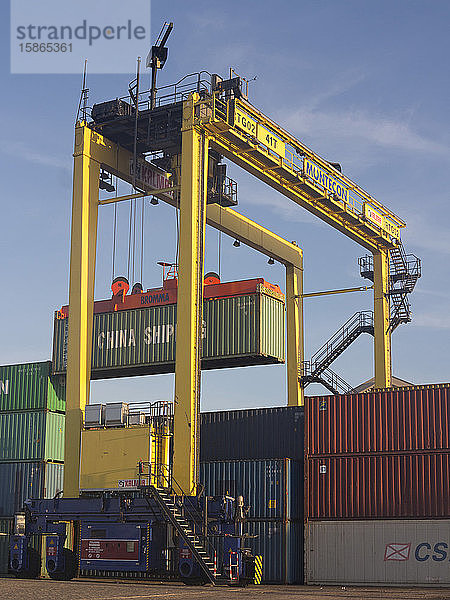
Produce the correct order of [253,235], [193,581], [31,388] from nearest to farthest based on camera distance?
[193,581] → [31,388] → [253,235]

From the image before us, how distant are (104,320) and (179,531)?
49.4 ft

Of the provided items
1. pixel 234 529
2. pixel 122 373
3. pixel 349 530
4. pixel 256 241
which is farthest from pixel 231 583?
pixel 256 241

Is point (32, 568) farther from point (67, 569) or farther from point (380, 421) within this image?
point (380, 421)

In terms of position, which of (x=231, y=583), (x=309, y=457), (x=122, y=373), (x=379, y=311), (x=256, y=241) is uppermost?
(x=256, y=241)

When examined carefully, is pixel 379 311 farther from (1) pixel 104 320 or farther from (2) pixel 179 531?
(2) pixel 179 531

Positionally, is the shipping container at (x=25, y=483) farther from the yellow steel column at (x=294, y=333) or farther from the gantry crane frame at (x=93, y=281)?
the yellow steel column at (x=294, y=333)

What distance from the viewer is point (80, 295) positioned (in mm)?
33938

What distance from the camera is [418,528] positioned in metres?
29.9

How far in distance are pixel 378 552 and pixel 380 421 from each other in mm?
4557

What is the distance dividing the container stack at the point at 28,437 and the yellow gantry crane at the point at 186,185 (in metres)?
5.57

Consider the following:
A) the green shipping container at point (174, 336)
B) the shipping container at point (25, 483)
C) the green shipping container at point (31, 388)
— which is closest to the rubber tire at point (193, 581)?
the shipping container at point (25, 483)

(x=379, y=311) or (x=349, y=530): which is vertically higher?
(x=379, y=311)

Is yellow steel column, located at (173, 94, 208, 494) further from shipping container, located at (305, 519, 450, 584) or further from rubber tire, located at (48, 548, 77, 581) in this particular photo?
shipping container, located at (305, 519, 450, 584)

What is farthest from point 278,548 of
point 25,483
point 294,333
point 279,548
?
point 294,333
